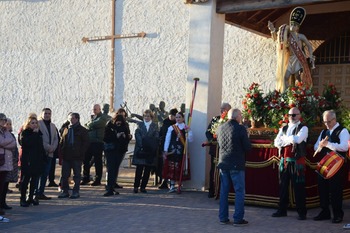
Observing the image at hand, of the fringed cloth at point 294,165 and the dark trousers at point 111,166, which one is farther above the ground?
the fringed cloth at point 294,165

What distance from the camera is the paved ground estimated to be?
8492 mm

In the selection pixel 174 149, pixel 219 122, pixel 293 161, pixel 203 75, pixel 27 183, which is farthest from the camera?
pixel 203 75

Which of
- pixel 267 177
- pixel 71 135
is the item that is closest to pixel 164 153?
pixel 71 135

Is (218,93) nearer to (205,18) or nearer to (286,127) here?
(205,18)

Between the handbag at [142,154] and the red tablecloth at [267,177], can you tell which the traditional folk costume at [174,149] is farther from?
the red tablecloth at [267,177]

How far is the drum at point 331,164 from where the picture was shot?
8703mm

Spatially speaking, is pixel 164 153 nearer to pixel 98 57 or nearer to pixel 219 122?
pixel 219 122

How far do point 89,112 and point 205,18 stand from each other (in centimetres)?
616

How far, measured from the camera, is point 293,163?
30.4 ft

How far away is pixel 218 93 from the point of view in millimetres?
12727

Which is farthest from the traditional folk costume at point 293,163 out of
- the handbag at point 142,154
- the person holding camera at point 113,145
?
the person holding camera at point 113,145

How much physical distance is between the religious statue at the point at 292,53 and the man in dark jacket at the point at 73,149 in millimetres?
4047

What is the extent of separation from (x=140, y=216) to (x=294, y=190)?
8.11 feet

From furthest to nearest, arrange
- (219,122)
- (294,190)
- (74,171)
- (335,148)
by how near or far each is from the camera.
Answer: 1. (74,171)
2. (219,122)
3. (294,190)
4. (335,148)
